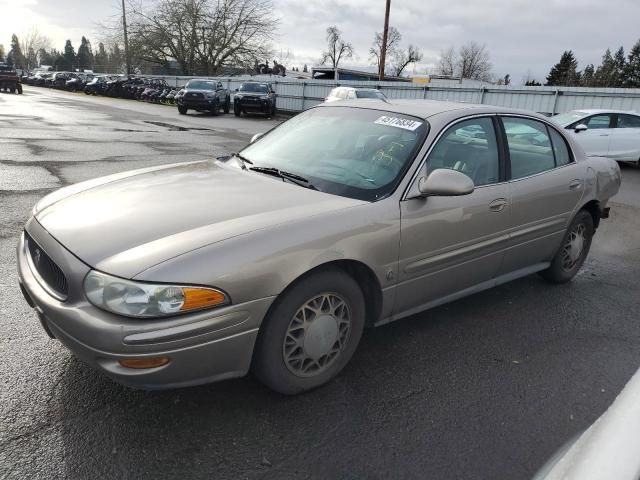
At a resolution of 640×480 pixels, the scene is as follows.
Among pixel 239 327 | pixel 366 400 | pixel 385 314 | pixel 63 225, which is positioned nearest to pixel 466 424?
pixel 366 400

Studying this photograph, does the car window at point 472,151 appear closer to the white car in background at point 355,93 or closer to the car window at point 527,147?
the car window at point 527,147

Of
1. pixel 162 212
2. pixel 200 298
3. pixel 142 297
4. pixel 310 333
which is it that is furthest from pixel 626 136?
pixel 142 297

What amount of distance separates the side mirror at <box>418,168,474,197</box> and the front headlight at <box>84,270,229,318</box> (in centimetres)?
142

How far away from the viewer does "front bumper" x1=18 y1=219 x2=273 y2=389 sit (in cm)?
210

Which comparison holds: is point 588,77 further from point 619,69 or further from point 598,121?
point 598,121

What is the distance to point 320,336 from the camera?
2.66 m

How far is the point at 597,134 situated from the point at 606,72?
53.6 metres

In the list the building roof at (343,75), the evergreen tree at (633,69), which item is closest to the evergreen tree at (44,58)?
the building roof at (343,75)

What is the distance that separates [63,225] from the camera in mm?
2590

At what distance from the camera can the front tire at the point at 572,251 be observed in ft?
14.3

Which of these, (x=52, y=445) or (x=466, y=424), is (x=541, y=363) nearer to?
(x=466, y=424)

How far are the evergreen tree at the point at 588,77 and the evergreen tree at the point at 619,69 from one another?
222cm

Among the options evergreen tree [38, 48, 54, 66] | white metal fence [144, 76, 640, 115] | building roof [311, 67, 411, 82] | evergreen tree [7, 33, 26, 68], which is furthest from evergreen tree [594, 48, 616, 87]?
evergreen tree [38, 48, 54, 66]

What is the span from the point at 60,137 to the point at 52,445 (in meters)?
12.2
